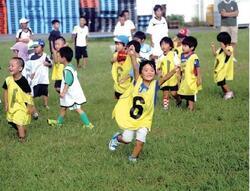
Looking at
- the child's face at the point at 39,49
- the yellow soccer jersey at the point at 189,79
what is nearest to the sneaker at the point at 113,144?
the yellow soccer jersey at the point at 189,79

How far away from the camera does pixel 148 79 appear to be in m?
6.02

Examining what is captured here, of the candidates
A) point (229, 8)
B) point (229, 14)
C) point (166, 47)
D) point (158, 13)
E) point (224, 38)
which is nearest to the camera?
point (166, 47)

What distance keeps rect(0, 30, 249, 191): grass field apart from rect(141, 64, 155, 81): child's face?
0.93 m

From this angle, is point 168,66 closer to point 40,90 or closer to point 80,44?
point 40,90

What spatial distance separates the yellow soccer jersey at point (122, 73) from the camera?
852cm

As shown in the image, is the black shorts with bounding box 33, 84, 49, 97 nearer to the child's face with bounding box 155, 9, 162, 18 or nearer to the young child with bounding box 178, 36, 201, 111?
the young child with bounding box 178, 36, 201, 111

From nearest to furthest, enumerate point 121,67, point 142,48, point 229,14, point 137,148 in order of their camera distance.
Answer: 1. point 137,148
2. point 121,67
3. point 142,48
4. point 229,14

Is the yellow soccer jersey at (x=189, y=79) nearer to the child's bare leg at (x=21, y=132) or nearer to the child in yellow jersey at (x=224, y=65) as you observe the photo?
the child in yellow jersey at (x=224, y=65)

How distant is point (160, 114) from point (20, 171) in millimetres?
3206

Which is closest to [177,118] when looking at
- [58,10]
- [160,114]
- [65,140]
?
[160,114]

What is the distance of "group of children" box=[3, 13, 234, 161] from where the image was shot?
19.8ft

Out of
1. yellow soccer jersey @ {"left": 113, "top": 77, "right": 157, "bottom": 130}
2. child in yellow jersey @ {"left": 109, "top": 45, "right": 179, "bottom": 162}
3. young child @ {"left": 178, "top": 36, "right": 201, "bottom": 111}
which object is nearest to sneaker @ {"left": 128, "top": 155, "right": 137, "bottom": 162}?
child in yellow jersey @ {"left": 109, "top": 45, "right": 179, "bottom": 162}

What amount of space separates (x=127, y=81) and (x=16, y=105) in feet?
7.09

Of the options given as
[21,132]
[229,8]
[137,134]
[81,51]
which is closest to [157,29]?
[229,8]
